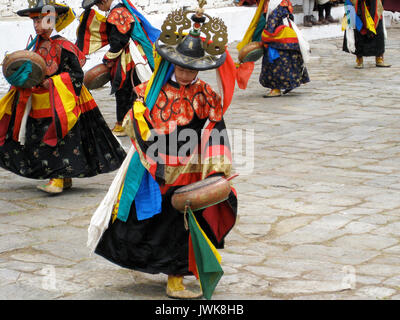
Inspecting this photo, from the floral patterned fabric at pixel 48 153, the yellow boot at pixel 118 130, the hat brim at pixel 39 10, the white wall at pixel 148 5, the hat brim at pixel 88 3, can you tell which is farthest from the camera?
the white wall at pixel 148 5

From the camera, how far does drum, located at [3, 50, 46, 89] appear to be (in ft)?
19.6

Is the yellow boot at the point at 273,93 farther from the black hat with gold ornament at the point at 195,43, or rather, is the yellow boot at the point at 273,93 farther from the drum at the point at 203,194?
the drum at the point at 203,194

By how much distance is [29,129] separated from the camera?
6.50 metres

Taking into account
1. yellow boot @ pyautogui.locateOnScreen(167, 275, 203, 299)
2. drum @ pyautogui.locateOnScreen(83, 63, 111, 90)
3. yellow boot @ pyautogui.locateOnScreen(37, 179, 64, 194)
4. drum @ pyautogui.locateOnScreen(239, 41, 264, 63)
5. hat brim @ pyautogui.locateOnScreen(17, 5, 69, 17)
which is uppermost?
hat brim @ pyautogui.locateOnScreen(17, 5, 69, 17)

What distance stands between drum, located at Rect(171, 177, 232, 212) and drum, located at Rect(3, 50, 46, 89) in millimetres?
2392

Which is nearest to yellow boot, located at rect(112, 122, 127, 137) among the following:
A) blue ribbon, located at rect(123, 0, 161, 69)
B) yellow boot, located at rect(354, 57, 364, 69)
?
blue ribbon, located at rect(123, 0, 161, 69)

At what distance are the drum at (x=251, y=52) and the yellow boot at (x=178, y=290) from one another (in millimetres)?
5699

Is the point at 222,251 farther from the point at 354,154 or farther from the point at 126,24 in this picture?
the point at 126,24

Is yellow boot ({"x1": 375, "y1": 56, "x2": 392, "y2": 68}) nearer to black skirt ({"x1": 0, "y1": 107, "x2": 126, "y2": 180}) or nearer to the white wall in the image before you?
the white wall

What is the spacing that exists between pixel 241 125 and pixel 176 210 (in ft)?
16.0

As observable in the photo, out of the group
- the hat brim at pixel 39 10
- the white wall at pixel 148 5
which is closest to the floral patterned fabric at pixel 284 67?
the white wall at pixel 148 5

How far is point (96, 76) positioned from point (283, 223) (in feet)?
10.9

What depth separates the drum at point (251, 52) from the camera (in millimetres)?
9825

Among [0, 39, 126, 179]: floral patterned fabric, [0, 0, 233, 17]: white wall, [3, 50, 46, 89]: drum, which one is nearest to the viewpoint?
[3, 50, 46, 89]: drum
